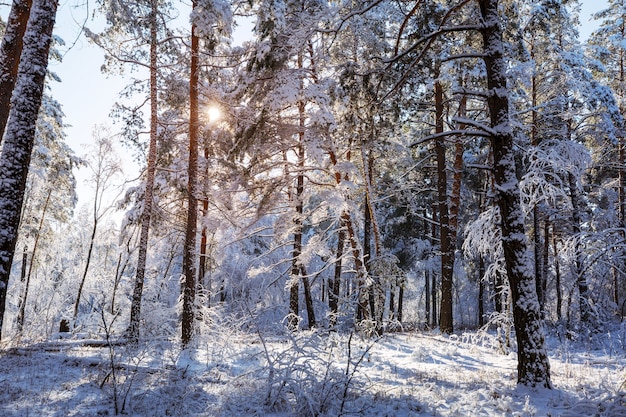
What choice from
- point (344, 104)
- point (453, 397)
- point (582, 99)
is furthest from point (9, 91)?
point (582, 99)

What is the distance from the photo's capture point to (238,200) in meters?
14.6

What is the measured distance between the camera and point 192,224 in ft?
36.2

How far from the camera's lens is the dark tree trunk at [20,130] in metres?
5.38

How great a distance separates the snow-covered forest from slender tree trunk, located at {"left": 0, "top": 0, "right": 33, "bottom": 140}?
0.05 m

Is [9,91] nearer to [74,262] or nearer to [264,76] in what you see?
[264,76]

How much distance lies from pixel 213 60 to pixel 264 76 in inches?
136

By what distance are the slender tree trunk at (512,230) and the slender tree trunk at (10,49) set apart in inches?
323

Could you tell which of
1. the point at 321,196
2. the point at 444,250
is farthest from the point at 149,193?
the point at 444,250

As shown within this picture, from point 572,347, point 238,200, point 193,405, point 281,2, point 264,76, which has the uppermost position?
point 281,2

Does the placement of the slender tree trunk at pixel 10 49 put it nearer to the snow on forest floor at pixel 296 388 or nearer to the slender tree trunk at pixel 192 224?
the slender tree trunk at pixel 192 224

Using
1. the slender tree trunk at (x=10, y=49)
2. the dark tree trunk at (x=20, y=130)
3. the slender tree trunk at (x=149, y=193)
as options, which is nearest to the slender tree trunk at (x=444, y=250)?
the slender tree trunk at (x=149, y=193)

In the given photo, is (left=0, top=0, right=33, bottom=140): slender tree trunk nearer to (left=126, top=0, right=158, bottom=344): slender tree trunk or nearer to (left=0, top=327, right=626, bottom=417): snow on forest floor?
(left=126, top=0, right=158, bottom=344): slender tree trunk

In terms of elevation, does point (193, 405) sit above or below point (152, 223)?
below

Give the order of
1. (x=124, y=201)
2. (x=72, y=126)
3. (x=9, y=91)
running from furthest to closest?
(x=72, y=126), (x=124, y=201), (x=9, y=91)
